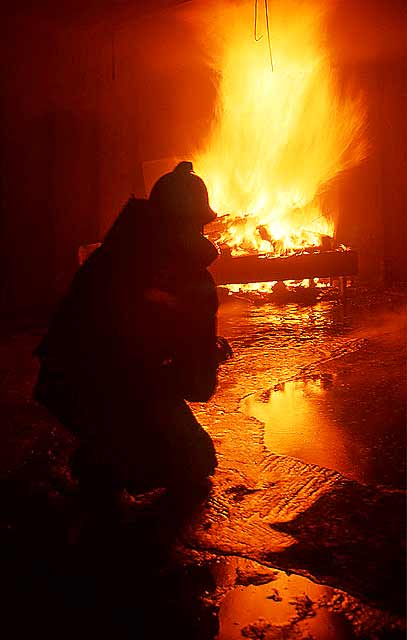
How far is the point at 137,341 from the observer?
3.04m

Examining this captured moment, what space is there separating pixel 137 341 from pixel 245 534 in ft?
3.63

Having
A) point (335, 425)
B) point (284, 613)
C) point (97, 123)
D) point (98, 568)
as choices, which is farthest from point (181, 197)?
point (97, 123)

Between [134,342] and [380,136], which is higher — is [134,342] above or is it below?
below

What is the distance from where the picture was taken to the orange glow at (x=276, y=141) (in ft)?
32.1

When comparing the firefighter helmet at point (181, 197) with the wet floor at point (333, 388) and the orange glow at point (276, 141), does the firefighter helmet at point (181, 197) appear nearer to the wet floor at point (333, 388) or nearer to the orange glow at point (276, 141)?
the wet floor at point (333, 388)

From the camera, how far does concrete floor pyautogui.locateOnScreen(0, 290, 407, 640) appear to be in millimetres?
2547

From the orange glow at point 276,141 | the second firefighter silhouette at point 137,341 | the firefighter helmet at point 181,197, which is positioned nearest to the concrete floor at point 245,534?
the second firefighter silhouette at point 137,341

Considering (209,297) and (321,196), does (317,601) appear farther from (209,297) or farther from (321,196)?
(321,196)

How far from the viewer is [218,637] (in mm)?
2436

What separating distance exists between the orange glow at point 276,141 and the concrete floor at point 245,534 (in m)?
5.24

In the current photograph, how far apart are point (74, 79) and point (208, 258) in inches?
287

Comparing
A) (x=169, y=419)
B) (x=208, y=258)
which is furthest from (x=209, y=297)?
(x=169, y=419)

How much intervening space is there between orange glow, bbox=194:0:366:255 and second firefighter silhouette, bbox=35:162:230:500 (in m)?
6.36

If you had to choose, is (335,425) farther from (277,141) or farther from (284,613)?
(277,141)
